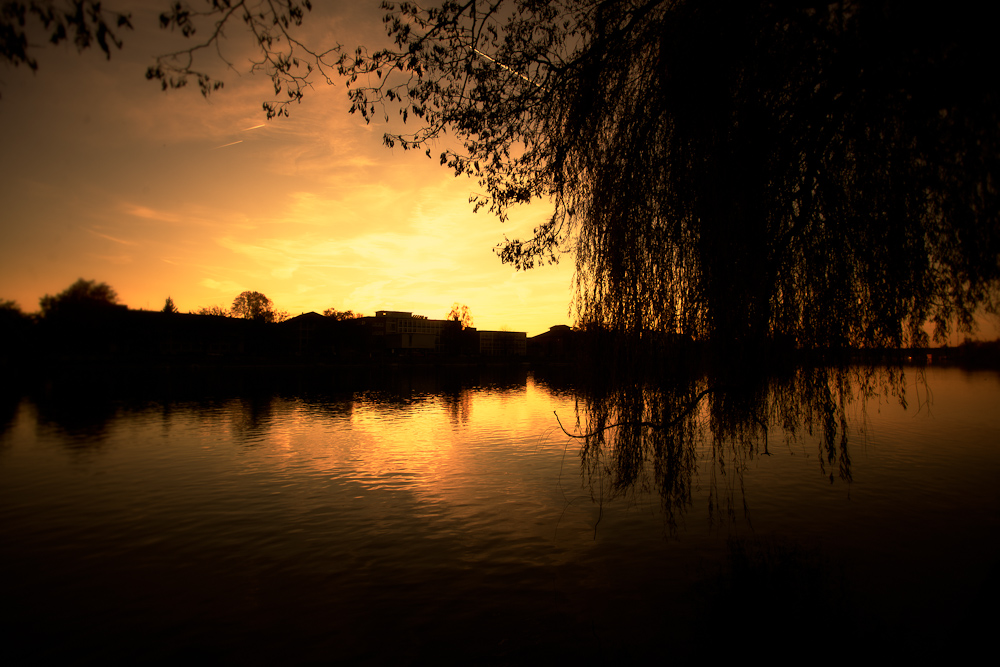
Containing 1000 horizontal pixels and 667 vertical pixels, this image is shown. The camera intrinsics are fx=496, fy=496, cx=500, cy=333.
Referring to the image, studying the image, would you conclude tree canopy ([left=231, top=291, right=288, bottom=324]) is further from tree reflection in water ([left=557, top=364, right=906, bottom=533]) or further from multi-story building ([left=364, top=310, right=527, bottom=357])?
tree reflection in water ([left=557, top=364, right=906, bottom=533])

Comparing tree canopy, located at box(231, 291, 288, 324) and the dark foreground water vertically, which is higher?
tree canopy, located at box(231, 291, 288, 324)

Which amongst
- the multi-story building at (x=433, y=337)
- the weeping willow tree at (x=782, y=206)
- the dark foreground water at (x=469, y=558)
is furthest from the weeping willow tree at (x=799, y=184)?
the multi-story building at (x=433, y=337)

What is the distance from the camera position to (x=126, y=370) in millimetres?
46875

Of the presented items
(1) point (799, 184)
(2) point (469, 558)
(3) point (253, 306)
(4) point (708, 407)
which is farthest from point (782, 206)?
(3) point (253, 306)

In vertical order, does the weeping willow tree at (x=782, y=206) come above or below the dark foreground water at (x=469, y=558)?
above

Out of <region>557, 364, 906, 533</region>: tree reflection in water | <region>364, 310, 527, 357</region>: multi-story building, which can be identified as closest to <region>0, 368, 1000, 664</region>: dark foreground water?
<region>557, 364, 906, 533</region>: tree reflection in water

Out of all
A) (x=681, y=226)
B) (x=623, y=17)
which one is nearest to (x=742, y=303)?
(x=681, y=226)

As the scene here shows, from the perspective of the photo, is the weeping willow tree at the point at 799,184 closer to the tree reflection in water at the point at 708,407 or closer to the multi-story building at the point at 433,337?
the tree reflection in water at the point at 708,407

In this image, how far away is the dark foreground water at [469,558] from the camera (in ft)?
17.4

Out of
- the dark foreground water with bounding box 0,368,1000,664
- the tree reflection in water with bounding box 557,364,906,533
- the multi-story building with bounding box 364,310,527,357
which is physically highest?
the multi-story building with bounding box 364,310,527,357

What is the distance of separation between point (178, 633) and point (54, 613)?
1714mm

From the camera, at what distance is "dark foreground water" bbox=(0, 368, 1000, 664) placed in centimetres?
531

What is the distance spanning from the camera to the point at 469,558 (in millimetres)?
7359

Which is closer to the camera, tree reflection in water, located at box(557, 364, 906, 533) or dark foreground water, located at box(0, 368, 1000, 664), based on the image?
tree reflection in water, located at box(557, 364, 906, 533)
